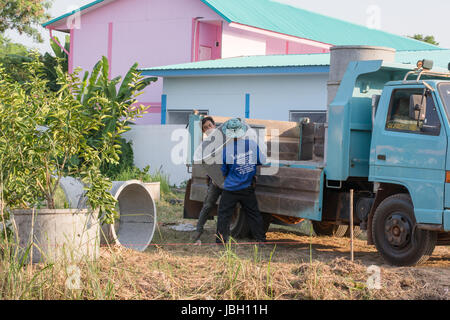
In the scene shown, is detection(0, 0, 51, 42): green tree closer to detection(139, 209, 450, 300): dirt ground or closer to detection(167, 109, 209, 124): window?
detection(167, 109, 209, 124): window

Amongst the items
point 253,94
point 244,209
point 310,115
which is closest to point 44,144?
point 244,209

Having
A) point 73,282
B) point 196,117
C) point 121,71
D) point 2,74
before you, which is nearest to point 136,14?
point 121,71

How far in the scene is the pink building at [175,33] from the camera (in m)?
26.3

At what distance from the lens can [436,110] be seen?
28.6 feet

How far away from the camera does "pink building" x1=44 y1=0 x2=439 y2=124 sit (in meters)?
26.3

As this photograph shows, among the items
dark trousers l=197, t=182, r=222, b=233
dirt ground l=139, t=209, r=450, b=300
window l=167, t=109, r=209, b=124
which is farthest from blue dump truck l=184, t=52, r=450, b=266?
window l=167, t=109, r=209, b=124

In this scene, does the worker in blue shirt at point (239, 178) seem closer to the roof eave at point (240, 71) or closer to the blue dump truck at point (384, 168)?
the blue dump truck at point (384, 168)

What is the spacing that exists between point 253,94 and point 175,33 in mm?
7283

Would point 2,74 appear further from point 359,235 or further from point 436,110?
point 359,235

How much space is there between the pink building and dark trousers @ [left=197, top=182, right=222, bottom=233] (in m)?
14.2

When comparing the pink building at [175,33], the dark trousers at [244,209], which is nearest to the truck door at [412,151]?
the dark trousers at [244,209]

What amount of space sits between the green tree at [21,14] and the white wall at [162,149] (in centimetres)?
1663

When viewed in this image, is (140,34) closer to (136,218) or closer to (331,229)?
(331,229)

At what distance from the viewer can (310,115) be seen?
19.8 metres
